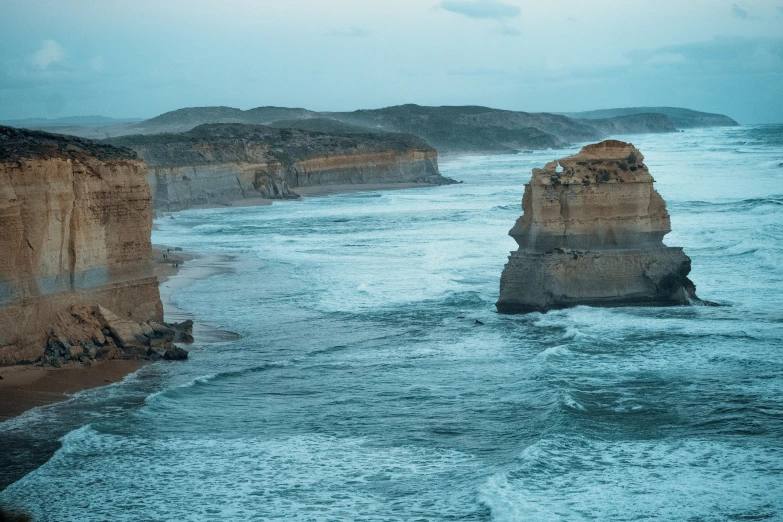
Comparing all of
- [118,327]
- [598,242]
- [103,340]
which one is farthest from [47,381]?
[598,242]

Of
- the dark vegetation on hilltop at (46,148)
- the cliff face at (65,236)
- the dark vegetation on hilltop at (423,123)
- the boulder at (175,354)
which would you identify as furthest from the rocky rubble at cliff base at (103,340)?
the dark vegetation on hilltop at (423,123)

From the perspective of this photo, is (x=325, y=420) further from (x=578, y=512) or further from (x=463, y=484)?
(x=578, y=512)

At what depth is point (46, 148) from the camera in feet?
56.4

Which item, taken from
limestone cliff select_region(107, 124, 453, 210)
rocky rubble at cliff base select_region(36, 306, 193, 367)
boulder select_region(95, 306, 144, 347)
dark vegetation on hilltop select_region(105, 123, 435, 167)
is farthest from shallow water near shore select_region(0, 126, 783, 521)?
dark vegetation on hilltop select_region(105, 123, 435, 167)

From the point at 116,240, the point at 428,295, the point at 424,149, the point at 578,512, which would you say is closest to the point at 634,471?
the point at 578,512

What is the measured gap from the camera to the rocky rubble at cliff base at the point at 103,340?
16.7 m

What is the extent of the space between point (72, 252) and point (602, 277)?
10.7 meters

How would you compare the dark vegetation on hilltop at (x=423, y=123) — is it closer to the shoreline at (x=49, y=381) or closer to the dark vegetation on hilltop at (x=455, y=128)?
the dark vegetation on hilltop at (x=455, y=128)

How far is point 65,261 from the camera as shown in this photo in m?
17.3

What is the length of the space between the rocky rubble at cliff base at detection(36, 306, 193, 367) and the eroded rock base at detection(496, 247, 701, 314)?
7594 mm

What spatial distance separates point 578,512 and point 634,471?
145 cm

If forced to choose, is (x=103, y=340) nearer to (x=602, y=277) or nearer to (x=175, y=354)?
(x=175, y=354)

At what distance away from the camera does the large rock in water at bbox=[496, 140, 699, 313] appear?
2081cm

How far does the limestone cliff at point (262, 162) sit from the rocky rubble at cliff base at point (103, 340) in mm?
39721
